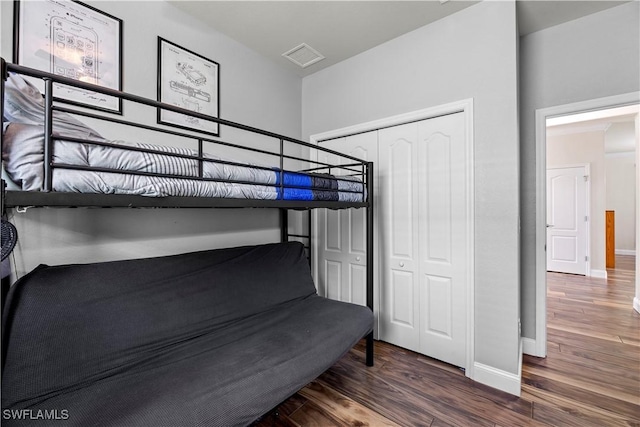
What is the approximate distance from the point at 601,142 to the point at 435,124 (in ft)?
14.3

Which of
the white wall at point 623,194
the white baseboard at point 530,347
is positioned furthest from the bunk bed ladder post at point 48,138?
the white wall at point 623,194

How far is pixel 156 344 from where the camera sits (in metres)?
1.38

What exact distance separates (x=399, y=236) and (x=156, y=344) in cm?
188

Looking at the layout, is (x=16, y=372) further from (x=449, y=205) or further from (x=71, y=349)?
(x=449, y=205)

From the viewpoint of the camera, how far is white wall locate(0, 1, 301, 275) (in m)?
1.43

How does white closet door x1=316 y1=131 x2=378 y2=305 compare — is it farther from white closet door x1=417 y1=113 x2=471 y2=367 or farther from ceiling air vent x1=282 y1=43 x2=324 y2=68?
ceiling air vent x1=282 y1=43 x2=324 y2=68

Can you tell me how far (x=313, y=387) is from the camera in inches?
71.9

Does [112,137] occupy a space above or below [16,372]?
above

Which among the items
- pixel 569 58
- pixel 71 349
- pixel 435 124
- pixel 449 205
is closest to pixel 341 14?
pixel 435 124

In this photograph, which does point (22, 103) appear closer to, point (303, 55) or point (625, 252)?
point (303, 55)

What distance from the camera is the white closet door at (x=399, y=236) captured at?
2.33 metres

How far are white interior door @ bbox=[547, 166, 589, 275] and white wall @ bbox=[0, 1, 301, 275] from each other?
499 cm

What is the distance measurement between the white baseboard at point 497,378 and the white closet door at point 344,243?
1019 mm

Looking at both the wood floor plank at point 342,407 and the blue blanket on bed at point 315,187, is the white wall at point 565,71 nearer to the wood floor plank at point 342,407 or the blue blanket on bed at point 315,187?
the blue blanket on bed at point 315,187
